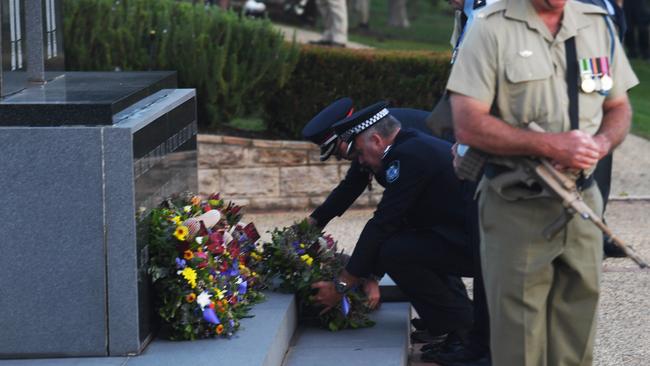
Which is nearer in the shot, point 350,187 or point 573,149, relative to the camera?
point 573,149

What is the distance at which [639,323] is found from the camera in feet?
20.2

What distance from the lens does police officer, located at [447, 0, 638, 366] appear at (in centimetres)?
384

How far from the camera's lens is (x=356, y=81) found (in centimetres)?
996

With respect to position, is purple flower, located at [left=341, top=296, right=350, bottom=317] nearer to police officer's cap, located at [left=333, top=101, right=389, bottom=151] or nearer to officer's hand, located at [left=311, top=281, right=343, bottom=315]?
officer's hand, located at [left=311, top=281, right=343, bottom=315]

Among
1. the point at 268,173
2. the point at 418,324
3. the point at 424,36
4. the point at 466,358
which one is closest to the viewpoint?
the point at 466,358

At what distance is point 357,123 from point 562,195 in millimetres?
1767

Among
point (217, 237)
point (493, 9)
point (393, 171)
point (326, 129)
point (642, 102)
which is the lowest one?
point (642, 102)

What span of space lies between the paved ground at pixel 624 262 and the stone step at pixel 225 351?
2.61ft

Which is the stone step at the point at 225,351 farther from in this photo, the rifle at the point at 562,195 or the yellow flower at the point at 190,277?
the rifle at the point at 562,195

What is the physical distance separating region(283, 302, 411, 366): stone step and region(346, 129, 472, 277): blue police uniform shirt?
297 millimetres

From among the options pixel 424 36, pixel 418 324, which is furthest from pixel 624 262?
pixel 424 36

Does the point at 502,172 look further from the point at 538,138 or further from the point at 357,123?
the point at 357,123

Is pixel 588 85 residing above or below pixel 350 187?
above

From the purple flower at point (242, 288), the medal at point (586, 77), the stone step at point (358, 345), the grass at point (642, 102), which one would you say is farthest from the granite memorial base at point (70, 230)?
the grass at point (642, 102)
